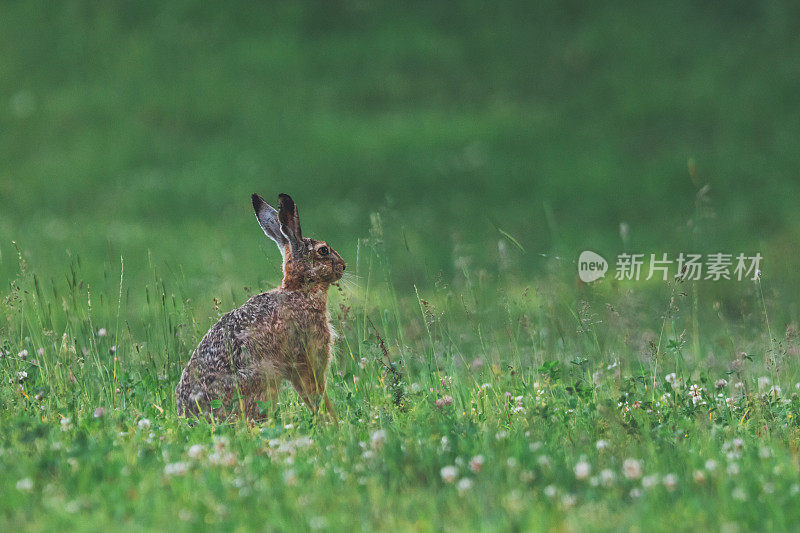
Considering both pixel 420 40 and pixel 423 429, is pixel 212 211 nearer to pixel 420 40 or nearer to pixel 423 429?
pixel 420 40

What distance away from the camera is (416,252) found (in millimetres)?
16922

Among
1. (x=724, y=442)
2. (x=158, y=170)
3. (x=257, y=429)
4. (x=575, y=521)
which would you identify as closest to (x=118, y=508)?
(x=257, y=429)

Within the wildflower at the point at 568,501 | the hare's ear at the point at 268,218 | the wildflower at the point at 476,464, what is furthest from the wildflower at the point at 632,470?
the hare's ear at the point at 268,218

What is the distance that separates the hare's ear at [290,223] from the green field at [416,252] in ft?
1.02

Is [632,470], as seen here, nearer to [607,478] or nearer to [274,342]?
[607,478]

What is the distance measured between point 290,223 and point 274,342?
1.03m

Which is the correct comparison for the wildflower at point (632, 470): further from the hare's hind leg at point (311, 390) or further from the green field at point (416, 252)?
the hare's hind leg at point (311, 390)

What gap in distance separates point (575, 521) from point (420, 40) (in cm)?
2192

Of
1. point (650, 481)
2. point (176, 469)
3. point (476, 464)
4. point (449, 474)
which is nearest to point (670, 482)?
point (650, 481)

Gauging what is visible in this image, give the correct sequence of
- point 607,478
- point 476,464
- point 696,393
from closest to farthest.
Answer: point 607,478 < point 476,464 < point 696,393

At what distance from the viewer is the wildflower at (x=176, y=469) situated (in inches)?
205

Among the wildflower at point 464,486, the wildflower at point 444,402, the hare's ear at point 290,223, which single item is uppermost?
the hare's ear at point 290,223

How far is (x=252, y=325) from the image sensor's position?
7172 millimetres

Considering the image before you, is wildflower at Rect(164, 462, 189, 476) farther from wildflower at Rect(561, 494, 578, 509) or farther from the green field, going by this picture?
wildflower at Rect(561, 494, 578, 509)
